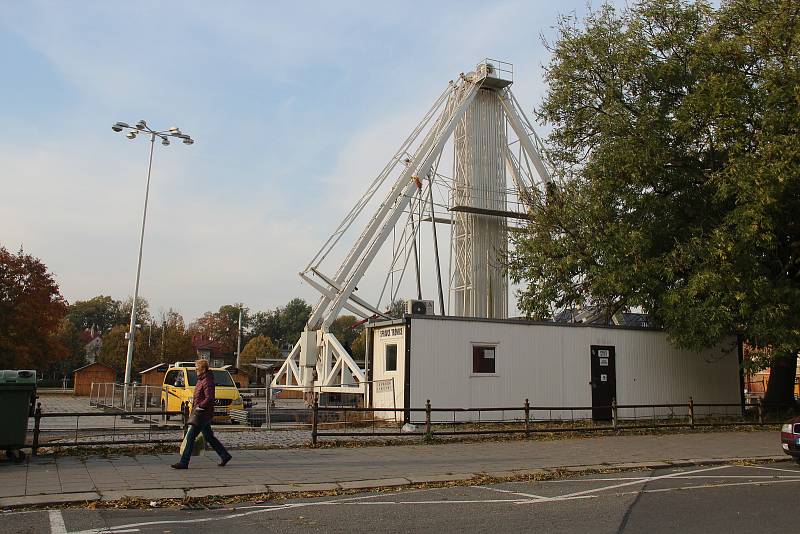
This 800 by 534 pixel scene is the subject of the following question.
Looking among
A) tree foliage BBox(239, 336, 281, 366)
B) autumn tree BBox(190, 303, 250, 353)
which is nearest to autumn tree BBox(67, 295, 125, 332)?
autumn tree BBox(190, 303, 250, 353)

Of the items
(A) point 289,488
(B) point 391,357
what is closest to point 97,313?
(B) point 391,357

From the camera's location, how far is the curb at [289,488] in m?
8.50

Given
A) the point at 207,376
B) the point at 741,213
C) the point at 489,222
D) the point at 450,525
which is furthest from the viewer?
the point at 489,222

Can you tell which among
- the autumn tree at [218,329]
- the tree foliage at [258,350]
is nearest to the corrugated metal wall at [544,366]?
the tree foliage at [258,350]

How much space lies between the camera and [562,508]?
27.9 feet

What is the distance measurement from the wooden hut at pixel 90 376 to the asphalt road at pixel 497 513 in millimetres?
37646

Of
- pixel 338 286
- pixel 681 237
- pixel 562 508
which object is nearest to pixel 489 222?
pixel 338 286

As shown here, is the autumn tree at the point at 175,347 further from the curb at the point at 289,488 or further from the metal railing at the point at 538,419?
the curb at the point at 289,488

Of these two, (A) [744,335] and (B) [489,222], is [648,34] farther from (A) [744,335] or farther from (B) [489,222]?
(B) [489,222]

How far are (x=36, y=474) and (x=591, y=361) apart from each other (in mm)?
16148

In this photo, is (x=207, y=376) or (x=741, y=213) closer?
(x=207, y=376)

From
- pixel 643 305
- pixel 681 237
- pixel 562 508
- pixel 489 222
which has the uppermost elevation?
pixel 489 222

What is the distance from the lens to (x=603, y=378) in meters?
21.8

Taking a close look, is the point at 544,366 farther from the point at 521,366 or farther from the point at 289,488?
the point at 289,488
